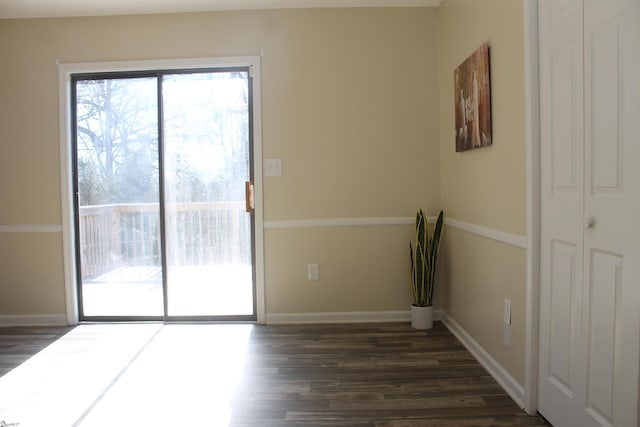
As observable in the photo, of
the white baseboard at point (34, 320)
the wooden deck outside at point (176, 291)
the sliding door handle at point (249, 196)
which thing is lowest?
the white baseboard at point (34, 320)

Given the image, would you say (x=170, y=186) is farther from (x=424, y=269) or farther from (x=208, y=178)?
(x=424, y=269)

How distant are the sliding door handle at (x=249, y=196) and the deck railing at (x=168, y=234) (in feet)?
0.27

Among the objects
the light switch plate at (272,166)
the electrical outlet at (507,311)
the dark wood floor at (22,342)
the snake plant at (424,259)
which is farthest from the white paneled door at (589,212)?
the dark wood floor at (22,342)

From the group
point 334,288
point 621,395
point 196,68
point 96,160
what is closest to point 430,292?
point 334,288

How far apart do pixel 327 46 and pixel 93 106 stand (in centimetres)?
195

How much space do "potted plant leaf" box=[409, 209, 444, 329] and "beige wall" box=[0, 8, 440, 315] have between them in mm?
194

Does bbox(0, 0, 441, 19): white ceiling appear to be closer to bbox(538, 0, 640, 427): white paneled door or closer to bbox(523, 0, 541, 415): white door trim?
bbox(523, 0, 541, 415): white door trim

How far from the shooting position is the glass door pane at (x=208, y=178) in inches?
138

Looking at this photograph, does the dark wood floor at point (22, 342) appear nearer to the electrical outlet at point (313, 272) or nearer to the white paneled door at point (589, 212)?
the electrical outlet at point (313, 272)

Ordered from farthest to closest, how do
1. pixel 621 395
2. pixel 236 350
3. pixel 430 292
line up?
pixel 430 292, pixel 236 350, pixel 621 395

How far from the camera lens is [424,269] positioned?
10.6 ft

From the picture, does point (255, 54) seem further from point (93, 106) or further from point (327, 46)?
point (93, 106)

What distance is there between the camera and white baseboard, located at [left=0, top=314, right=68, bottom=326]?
3.56 meters

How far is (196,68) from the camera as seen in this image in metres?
3.46
